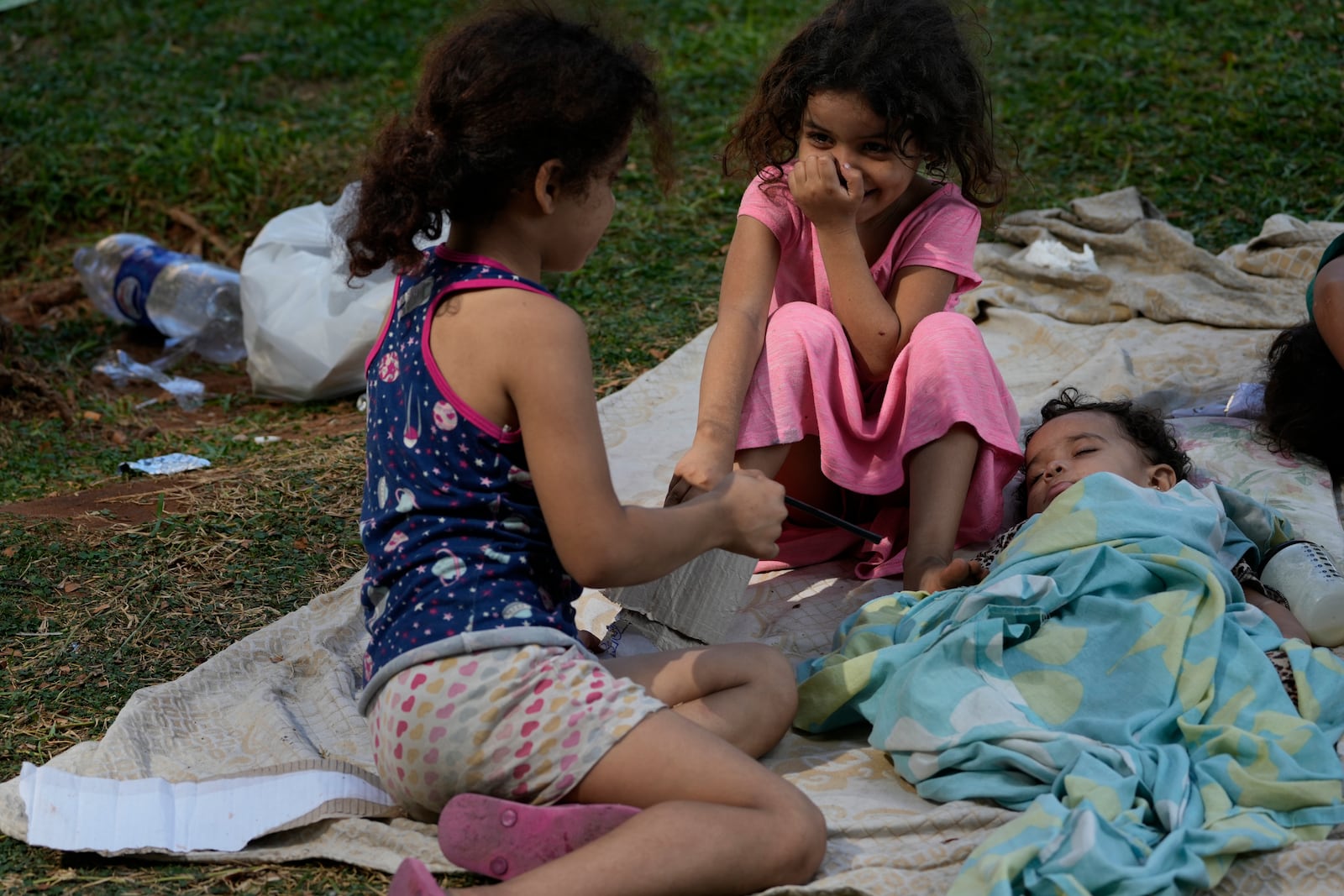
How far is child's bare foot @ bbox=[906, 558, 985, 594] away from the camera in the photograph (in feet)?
7.94

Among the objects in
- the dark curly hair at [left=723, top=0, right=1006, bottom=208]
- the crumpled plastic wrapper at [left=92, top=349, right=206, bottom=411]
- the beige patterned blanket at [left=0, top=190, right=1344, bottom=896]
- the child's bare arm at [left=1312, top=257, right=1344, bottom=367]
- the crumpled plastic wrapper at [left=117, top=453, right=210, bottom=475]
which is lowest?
the crumpled plastic wrapper at [left=92, top=349, right=206, bottom=411]

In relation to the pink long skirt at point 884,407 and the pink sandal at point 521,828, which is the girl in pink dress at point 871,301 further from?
the pink sandal at point 521,828

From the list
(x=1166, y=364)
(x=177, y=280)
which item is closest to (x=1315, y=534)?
(x=1166, y=364)

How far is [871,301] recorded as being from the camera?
8.76 ft

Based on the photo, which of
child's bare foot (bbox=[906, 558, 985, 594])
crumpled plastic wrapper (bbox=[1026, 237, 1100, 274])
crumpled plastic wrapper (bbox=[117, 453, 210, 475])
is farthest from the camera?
crumpled plastic wrapper (bbox=[1026, 237, 1100, 274])

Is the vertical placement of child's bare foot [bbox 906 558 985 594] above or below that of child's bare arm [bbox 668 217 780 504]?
below

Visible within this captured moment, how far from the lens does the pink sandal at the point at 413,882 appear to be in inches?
64.1

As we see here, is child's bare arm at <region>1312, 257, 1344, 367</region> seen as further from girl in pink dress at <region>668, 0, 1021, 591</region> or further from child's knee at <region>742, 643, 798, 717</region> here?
child's knee at <region>742, 643, 798, 717</region>

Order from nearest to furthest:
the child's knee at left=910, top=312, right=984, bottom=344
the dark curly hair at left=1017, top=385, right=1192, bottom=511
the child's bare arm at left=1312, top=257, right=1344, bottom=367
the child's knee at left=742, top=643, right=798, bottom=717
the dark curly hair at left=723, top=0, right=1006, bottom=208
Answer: the child's knee at left=742, top=643, right=798, bottom=717 < the dark curly hair at left=723, top=0, right=1006, bottom=208 < the child's knee at left=910, top=312, right=984, bottom=344 < the dark curly hair at left=1017, top=385, right=1192, bottom=511 < the child's bare arm at left=1312, top=257, right=1344, bottom=367

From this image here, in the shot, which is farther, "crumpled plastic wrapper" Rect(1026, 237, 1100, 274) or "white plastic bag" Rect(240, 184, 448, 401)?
"crumpled plastic wrapper" Rect(1026, 237, 1100, 274)

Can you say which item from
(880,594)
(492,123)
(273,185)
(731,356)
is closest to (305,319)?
(273,185)

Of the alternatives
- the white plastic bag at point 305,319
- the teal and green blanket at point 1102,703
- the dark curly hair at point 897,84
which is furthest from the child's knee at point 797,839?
the white plastic bag at point 305,319

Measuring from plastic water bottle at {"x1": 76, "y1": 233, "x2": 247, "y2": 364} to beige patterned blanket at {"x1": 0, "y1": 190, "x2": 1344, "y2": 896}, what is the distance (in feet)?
5.46

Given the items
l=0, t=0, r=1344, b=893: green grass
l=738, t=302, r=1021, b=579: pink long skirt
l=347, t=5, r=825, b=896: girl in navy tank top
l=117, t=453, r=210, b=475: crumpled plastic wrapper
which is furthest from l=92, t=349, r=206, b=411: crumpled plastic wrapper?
l=347, t=5, r=825, b=896: girl in navy tank top
